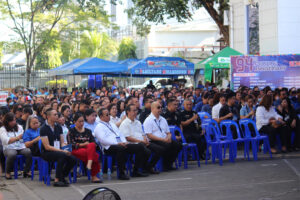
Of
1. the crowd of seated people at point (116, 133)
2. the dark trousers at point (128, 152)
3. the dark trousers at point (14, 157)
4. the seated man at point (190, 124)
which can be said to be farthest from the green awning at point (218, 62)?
the dark trousers at point (14, 157)

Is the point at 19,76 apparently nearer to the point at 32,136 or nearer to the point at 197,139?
the point at 197,139

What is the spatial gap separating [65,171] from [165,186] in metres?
2.05

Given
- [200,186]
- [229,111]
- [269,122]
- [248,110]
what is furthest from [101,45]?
[200,186]

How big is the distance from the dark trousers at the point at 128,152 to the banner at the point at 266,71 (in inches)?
443

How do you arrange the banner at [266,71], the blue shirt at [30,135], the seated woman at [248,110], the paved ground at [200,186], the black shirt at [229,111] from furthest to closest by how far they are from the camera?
the banner at [266,71], the seated woman at [248,110], the black shirt at [229,111], the blue shirt at [30,135], the paved ground at [200,186]

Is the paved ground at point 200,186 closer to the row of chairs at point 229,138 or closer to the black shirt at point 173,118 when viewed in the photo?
the row of chairs at point 229,138

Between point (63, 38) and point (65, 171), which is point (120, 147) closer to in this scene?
point (65, 171)

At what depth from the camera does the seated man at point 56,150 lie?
10367 mm

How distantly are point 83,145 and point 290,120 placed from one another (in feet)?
22.1

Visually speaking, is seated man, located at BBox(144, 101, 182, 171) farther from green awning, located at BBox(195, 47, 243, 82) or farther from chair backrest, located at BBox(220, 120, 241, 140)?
green awning, located at BBox(195, 47, 243, 82)

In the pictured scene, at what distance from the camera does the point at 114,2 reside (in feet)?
85.9

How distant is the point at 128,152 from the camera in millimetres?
11258

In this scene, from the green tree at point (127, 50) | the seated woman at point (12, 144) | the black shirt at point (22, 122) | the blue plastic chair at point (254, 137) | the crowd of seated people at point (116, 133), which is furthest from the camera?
the green tree at point (127, 50)

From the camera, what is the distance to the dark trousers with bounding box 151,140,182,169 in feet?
39.0
